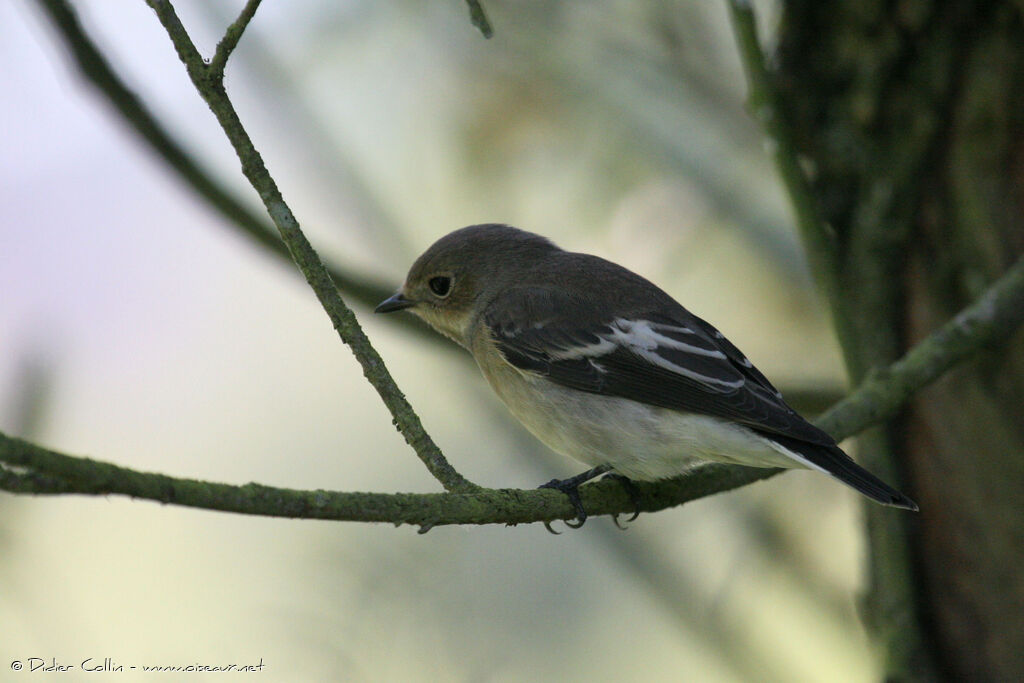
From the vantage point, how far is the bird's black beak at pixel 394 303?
12.8 ft

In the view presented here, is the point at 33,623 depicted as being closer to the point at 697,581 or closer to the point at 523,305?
the point at 523,305

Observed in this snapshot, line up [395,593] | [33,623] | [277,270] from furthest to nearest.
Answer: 1. [395,593]
2. [277,270]
3. [33,623]

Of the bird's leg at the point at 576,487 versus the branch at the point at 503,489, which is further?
the bird's leg at the point at 576,487

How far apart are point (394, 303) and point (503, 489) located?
1807 millimetres

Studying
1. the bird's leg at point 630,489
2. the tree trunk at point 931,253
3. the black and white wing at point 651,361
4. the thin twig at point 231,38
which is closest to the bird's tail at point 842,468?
the black and white wing at point 651,361

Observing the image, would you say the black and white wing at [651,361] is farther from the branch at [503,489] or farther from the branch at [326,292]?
the branch at [326,292]

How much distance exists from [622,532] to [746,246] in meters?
1.63

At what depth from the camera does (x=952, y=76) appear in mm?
3867

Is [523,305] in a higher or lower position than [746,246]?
lower

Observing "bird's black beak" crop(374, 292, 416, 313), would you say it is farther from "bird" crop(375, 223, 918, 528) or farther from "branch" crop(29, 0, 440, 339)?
"branch" crop(29, 0, 440, 339)

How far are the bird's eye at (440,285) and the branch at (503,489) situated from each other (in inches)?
52.4

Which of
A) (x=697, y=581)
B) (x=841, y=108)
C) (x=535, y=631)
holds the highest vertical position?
(x=841, y=108)

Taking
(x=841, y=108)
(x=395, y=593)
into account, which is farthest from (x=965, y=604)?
(x=395, y=593)

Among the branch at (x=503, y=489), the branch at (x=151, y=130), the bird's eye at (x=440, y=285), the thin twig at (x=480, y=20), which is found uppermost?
the thin twig at (x=480, y=20)
